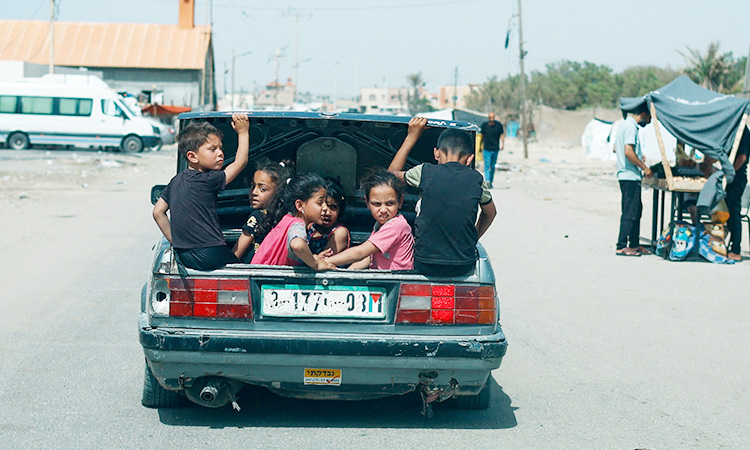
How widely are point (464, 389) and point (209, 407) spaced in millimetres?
1406

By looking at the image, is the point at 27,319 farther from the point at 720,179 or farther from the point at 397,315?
the point at 720,179

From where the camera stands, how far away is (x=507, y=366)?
612 cm

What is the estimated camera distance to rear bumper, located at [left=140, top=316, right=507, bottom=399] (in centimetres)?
431

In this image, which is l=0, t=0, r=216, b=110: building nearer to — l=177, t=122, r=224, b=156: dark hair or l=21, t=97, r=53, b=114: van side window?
l=21, t=97, r=53, b=114: van side window

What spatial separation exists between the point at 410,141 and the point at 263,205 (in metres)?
0.92

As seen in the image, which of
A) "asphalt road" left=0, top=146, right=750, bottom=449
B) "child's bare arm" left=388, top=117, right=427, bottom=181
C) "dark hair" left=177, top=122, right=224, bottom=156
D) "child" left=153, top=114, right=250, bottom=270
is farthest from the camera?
"child's bare arm" left=388, top=117, right=427, bottom=181

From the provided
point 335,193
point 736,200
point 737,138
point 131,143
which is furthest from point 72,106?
point 335,193

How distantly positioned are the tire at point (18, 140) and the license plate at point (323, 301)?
34.7 meters

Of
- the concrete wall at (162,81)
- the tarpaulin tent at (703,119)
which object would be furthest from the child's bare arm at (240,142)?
the concrete wall at (162,81)

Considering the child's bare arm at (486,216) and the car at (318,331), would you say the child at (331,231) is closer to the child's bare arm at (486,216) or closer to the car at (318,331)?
the car at (318,331)

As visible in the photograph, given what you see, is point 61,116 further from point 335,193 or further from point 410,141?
point 335,193

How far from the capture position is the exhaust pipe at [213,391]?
4.48 m

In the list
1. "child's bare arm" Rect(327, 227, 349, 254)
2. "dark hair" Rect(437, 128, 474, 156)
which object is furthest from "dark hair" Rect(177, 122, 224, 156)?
"dark hair" Rect(437, 128, 474, 156)

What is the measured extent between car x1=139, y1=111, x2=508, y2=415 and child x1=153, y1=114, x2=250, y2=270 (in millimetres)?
97
